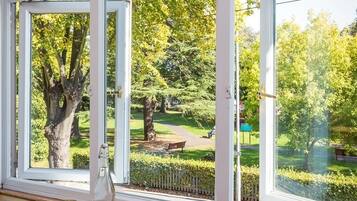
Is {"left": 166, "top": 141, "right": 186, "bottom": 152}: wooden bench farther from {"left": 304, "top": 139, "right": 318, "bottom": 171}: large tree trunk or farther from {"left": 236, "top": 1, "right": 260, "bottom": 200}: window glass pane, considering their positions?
{"left": 304, "top": 139, "right": 318, "bottom": 171}: large tree trunk

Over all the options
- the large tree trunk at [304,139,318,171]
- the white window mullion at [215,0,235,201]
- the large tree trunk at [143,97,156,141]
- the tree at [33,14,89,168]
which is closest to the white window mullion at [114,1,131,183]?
the large tree trunk at [143,97,156,141]

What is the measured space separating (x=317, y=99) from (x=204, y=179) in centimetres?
57

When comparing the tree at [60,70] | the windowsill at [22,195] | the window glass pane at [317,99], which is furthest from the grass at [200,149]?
the windowsill at [22,195]

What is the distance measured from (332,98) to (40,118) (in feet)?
5.11

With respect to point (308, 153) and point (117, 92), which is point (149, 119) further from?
point (308, 153)

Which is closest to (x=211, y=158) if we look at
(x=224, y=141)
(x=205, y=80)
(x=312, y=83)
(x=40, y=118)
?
(x=224, y=141)

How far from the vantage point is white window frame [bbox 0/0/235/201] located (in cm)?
176

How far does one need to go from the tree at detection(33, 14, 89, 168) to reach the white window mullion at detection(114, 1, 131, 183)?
0.74ft

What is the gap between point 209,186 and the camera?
1875 mm

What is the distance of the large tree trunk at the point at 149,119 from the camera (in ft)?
6.77

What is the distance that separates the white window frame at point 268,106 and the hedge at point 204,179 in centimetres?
4

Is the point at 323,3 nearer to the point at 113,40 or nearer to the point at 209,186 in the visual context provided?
the point at 209,186

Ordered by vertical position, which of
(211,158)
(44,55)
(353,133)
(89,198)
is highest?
(44,55)

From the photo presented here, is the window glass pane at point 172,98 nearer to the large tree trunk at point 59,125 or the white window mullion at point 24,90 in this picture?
the large tree trunk at point 59,125
